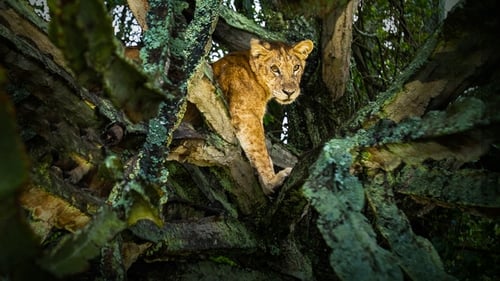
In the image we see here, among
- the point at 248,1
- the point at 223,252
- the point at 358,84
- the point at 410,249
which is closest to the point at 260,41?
the point at 248,1

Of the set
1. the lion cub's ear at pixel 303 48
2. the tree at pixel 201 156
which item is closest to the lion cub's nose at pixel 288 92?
the lion cub's ear at pixel 303 48

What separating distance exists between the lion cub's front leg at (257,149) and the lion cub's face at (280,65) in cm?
35

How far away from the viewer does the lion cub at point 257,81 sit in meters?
4.32

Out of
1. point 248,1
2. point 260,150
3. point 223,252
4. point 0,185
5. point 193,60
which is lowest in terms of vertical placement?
point 223,252

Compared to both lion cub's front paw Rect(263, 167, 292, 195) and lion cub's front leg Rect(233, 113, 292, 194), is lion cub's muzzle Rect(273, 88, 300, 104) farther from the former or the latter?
lion cub's front paw Rect(263, 167, 292, 195)

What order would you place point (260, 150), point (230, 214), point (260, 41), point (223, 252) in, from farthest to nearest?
1. point (260, 41)
2. point (260, 150)
3. point (230, 214)
4. point (223, 252)

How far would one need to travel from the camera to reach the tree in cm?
116

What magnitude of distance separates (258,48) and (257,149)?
3.18 ft

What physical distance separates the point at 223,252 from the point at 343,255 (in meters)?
1.94

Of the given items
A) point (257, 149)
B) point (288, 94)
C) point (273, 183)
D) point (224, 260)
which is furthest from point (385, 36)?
point (224, 260)

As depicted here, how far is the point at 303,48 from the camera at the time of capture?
457 cm

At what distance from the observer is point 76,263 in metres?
1.13

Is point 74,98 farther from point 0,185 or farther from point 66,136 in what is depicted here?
point 0,185

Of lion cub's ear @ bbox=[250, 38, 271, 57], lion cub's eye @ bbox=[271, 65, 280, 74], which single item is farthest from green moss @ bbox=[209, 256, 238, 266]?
lion cub's eye @ bbox=[271, 65, 280, 74]
